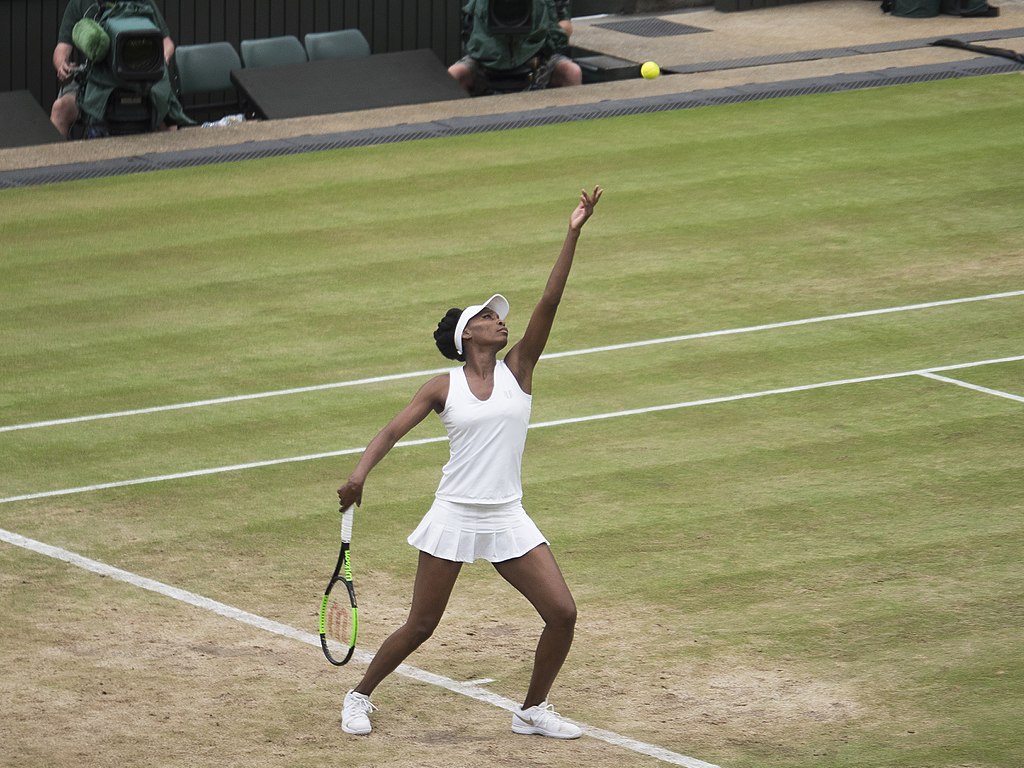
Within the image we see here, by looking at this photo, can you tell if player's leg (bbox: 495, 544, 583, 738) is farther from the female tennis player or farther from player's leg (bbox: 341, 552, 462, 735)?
player's leg (bbox: 341, 552, 462, 735)

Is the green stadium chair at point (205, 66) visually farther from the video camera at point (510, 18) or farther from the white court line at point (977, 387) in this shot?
the white court line at point (977, 387)

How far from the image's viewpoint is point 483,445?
8.33 m

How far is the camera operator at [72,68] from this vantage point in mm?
20172

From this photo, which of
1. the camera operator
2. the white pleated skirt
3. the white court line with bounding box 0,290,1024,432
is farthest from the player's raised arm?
the camera operator

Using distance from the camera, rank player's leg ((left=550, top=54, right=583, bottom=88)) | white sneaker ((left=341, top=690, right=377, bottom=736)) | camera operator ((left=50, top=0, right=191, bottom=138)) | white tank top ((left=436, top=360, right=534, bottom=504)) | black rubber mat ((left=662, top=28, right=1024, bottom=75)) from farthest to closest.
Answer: black rubber mat ((left=662, top=28, right=1024, bottom=75)) → player's leg ((left=550, top=54, right=583, bottom=88)) → camera operator ((left=50, top=0, right=191, bottom=138)) → white sneaker ((left=341, top=690, right=377, bottom=736)) → white tank top ((left=436, top=360, right=534, bottom=504))

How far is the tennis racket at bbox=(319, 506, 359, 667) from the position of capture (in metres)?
8.41

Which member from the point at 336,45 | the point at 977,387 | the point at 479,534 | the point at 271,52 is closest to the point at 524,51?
the point at 336,45

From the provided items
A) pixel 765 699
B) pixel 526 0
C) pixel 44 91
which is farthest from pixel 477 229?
pixel 765 699

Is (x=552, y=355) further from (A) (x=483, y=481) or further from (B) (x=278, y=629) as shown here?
(A) (x=483, y=481)

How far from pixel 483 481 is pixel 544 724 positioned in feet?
3.96

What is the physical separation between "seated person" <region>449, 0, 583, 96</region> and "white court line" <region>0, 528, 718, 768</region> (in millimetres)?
12174

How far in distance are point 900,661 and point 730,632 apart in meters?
0.91

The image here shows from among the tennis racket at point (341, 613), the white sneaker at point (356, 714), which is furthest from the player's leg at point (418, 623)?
the tennis racket at point (341, 613)

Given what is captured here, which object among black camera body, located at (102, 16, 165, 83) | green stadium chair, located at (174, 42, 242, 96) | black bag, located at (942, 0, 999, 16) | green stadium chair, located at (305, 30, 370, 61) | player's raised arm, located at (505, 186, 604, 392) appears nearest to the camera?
player's raised arm, located at (505, 186, 604, 392)
